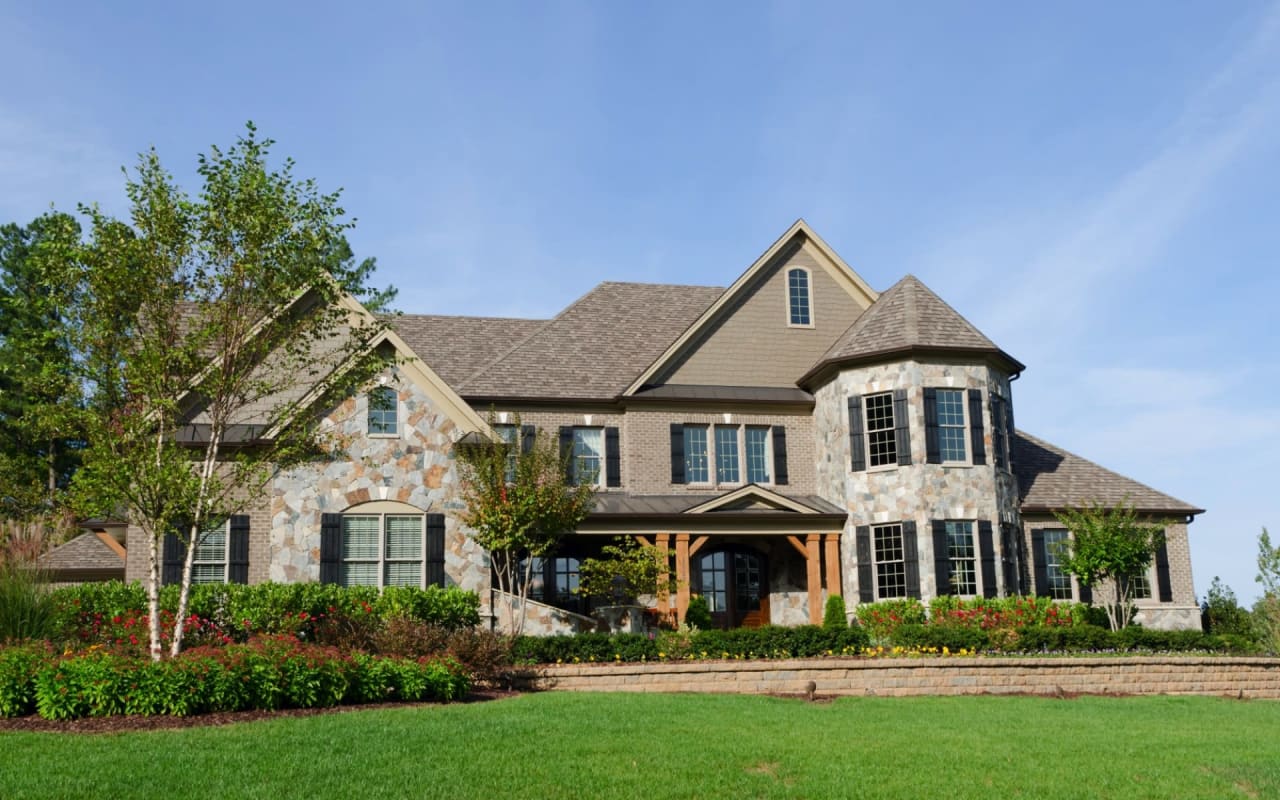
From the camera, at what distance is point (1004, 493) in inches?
968

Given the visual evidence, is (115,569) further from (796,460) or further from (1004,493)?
(1004,493)

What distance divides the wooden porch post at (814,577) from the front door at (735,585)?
1661 millimetres

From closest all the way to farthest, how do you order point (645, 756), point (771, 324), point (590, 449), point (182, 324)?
point (645, 756)
point (182, 324)
point (590, 449)
point (771, 324)

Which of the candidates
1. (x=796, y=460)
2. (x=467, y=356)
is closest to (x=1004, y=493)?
(x=796, y=460)

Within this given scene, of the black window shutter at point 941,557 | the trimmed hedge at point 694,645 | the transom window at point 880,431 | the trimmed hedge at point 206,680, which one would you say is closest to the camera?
the trimmed hedge at point 206,680

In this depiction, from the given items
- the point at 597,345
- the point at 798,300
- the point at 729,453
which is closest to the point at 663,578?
the point at 729,453

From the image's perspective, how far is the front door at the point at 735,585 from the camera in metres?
26.0

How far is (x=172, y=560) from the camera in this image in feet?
67.3

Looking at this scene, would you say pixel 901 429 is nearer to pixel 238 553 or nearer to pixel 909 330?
pixel 909 330

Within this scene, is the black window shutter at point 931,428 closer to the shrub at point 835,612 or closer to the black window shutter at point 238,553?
the shrub at point 835,612

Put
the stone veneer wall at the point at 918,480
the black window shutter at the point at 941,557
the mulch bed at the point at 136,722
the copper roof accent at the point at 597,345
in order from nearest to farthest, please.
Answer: the mulch bed at the point at 136,722 < the black window shutter at the point at 941,557 < the stone veneer wall at the point at 918,480 < the copper roof accent at the point at 597,345

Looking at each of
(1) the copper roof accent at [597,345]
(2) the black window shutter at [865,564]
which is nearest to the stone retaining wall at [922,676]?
(2) the black window shutter at [865,564]

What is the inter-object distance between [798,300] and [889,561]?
6.92m

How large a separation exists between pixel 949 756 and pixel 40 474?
120ft
